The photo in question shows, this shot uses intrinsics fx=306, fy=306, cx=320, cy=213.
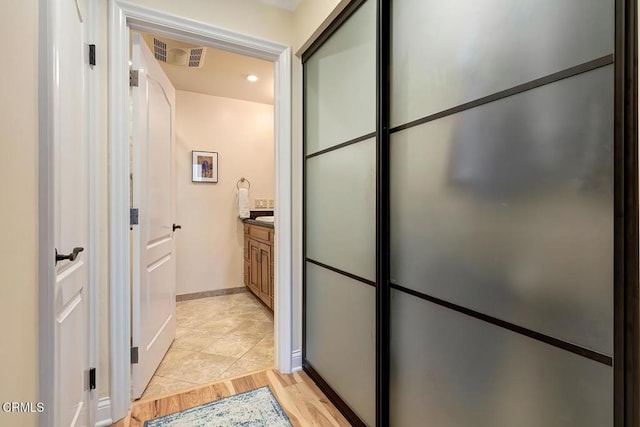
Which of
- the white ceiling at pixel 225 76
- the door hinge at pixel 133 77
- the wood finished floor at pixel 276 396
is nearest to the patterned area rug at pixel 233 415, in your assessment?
the wood finished floor at pixel 276 396

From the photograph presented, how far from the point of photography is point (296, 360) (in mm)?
2076

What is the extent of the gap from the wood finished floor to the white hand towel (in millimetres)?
2133

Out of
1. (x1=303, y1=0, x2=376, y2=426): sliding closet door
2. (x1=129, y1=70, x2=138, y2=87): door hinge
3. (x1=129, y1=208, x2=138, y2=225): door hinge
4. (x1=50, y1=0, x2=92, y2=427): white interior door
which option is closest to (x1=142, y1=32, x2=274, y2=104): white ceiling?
(x1=129, y1=70, x2=138, y2=87): door hinge

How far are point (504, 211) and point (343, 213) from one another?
875 millimetres

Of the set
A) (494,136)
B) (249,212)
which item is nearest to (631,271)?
(494,136)

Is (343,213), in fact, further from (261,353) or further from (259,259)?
(259,259)

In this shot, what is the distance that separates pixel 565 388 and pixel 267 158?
3.76 meters

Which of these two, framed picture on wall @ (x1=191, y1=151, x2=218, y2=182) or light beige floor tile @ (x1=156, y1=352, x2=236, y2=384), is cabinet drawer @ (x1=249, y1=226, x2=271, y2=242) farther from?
light beige floor tile @ (x1=156, y1=352, x2=236, y2=384)

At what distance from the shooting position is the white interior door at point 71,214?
3.39ft

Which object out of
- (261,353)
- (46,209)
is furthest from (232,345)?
(46,209)

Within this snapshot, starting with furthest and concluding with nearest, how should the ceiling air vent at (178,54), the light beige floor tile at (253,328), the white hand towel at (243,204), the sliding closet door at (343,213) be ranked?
the white hand towel at (243,204)
the light beige floor tile at (253,328)
the ceiling air vent at (178,54)
the sliding closet door at (343,213)

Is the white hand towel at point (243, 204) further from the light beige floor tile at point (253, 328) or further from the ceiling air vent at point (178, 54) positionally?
the ceiling air vent at point (178, 54)

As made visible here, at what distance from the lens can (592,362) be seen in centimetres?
71

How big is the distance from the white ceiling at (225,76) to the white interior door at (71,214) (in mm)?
1399
